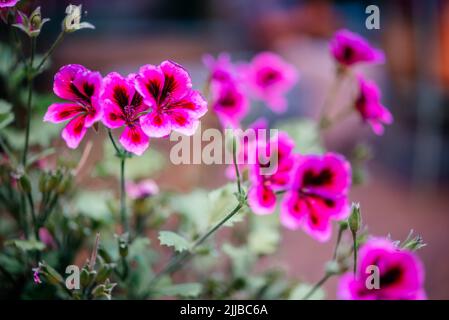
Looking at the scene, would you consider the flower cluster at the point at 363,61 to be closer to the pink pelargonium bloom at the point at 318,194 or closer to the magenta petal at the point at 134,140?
the pink pelargonium bloom at the point at 318,194

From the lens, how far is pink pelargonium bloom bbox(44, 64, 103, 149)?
0.41m

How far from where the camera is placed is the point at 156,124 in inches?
16.4

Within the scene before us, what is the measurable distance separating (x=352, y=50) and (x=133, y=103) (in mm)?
306

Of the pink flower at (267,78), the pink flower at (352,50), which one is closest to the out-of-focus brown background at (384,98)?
the pink flower at (267,78)

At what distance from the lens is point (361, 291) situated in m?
0.45

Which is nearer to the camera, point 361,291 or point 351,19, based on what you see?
point 361,291

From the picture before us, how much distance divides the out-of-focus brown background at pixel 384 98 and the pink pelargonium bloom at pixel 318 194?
28 cm

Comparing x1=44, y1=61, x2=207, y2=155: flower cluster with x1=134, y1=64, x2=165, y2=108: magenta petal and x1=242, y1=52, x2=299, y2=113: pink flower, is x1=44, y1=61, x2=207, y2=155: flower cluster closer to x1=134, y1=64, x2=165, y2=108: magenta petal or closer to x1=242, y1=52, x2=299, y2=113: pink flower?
x1=134, y1=64, x2=165, y2=108: magenta petal

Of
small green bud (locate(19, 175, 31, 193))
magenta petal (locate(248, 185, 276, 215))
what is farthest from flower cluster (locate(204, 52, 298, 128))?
small green bud (locate(19, 175, 31, 193))

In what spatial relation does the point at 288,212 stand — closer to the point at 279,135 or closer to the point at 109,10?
the point at 279,135

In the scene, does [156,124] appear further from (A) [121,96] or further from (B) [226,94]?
(B) [226,94]

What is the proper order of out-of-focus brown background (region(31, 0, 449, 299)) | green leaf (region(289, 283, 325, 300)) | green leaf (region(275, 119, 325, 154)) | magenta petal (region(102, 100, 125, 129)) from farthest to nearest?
out-of-focus brown background (region(31, 0, 449, 299)) < green leaf (region(275, 119, 325, 154)) < green leaf (region(289, 283, 325, 300)) < magenta petal (region(102, 100, 125, 129))
